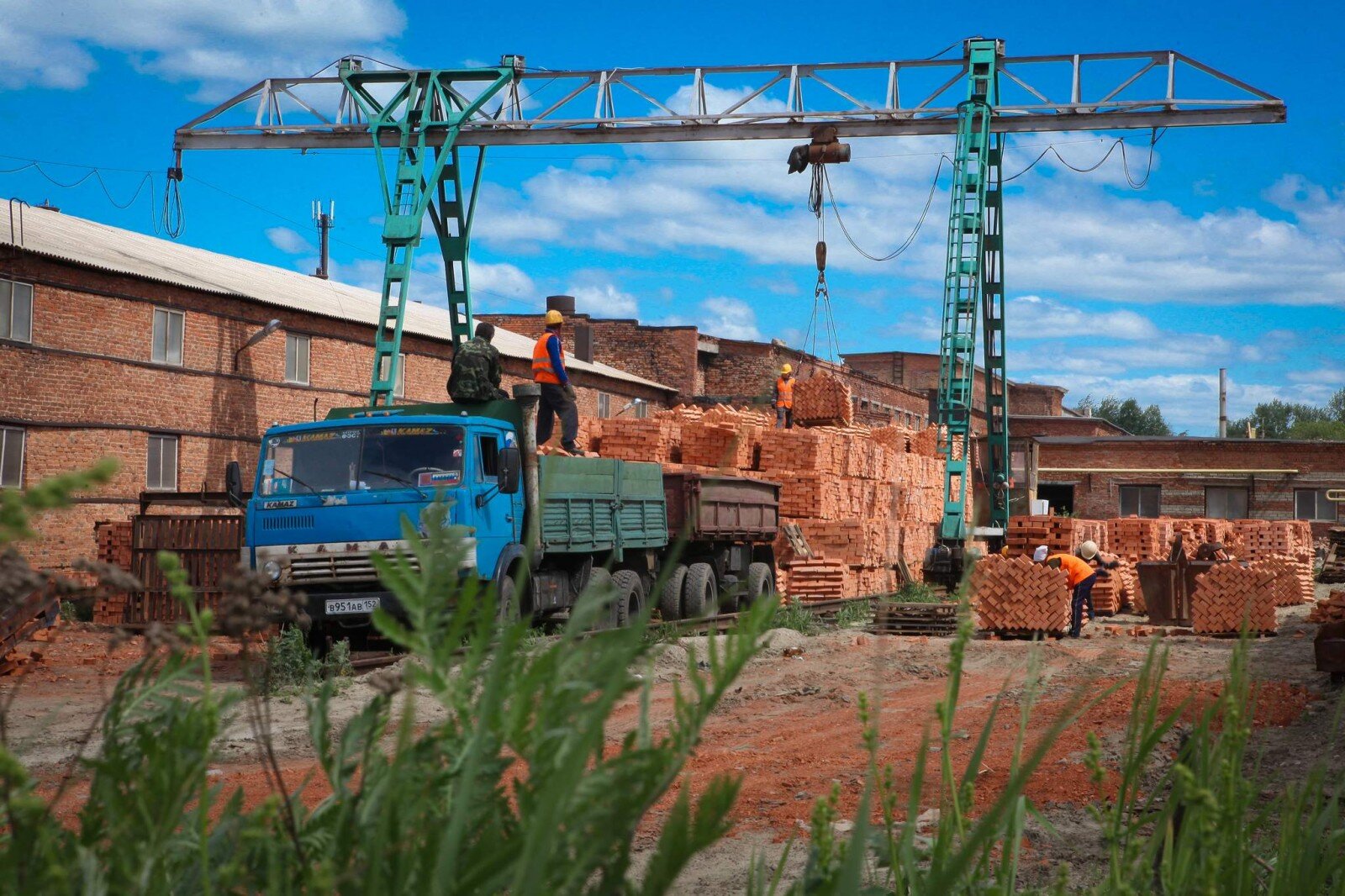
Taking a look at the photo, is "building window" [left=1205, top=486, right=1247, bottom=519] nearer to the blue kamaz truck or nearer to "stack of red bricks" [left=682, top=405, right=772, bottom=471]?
"stack of red bricks" [left=682, top=405, right=772, bottom=471]

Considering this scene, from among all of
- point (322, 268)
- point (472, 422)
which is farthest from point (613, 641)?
point (322, 268)

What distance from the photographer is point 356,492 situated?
1280cm

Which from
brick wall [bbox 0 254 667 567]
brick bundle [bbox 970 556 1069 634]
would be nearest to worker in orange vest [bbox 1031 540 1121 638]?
brick bundle [bbox 970 556 1069 634]

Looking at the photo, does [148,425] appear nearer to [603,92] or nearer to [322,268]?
[603,92]

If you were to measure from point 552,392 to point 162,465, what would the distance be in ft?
39.7

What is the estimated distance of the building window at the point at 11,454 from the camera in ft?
72.2

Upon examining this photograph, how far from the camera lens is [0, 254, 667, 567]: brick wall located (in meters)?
22.3

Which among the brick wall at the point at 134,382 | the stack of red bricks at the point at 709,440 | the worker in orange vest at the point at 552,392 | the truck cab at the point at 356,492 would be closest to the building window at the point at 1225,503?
the stack of red bricks at the point at 709,440

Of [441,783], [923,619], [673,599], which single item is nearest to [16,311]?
[673,599]

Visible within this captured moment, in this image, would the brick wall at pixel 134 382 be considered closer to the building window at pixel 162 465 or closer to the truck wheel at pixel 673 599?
the building window at pixel 162 465

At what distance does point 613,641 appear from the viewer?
111 centimetres

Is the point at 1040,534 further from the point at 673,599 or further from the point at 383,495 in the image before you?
the point at 383,495

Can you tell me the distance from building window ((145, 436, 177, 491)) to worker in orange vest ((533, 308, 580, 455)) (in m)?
11.5

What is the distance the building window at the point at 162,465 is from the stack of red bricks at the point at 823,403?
1313 cm
